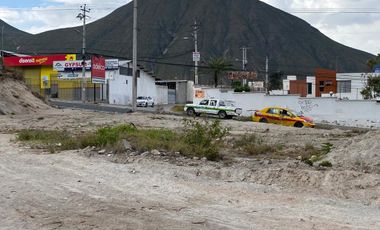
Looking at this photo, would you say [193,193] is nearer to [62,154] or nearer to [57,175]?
[57,175]

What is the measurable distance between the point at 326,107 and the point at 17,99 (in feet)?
90.3

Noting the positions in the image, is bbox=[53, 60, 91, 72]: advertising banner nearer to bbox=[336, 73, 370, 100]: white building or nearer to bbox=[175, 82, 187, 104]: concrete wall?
bbox=[175, 82, 187, 104]: concrete wall

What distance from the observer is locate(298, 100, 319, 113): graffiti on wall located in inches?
2064

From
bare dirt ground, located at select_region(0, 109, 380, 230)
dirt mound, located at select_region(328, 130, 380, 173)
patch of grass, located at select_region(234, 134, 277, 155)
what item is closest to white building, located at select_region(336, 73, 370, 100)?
patch of grass, located at select_region(234, 134, 277, 155)

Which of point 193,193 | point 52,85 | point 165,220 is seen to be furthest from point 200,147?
point 52,85

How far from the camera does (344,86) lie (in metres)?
82.6

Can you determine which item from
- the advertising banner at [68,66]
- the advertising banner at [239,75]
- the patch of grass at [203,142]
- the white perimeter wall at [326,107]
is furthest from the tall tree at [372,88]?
the patch of grass at [203,142]

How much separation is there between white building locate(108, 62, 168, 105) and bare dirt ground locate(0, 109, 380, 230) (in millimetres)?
58950

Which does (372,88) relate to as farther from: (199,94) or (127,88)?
(127,88)

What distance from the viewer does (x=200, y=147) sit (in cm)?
1468

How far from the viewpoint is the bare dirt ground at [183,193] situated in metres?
8.11

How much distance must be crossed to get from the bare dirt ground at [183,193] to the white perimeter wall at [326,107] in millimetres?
36202

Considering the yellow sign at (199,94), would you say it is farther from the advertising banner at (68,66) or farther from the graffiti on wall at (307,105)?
the advertising banner at (68,66)

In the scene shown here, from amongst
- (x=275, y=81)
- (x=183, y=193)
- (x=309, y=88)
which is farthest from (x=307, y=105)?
(x=275, y=81)
